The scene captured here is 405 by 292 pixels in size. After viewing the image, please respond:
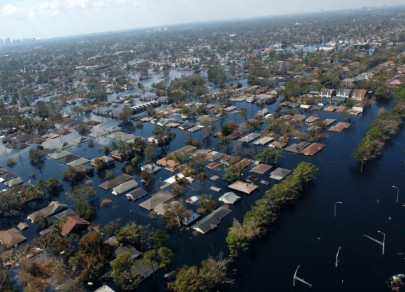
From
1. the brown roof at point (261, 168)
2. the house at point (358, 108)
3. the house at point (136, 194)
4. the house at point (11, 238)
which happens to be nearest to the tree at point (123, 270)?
the house at point (136, 194)

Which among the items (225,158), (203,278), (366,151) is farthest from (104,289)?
(366,151)

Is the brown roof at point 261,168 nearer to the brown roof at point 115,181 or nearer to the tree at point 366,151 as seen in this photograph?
the tree at point 366,151

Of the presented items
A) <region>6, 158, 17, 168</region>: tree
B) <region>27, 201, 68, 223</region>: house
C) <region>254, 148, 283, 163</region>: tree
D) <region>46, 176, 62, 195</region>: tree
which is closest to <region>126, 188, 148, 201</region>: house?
<region>27, 201, 68, 223</region>: house

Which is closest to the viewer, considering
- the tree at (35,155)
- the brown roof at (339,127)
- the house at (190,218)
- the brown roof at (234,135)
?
the house at (190,218)

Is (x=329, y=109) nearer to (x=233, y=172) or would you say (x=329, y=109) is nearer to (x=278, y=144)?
(x=278, y=144)

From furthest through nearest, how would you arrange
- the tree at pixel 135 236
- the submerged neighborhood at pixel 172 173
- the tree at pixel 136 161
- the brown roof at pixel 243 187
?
the tree at pixel 136 161 → the brown roof at pixel 243 187 → the tree at pixel 135 236 → the submerged neighborhood at pixel 172 173

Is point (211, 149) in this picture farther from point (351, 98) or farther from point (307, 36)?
point (307, 36)
